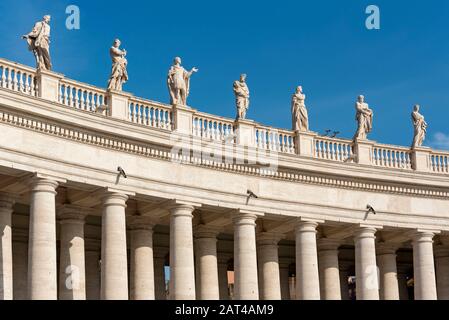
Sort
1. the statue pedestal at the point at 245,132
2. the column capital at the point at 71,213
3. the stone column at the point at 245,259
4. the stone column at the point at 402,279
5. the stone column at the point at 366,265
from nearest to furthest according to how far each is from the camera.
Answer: the column capital at the point at 71,213 → the stone column at the point at 245,259 → the statue pedestal at the point at 245,132 → the stone column at the point at 366,265 → the stone column at the point at 402,279

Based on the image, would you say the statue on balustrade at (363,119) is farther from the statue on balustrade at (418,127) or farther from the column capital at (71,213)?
the column capital at (71,213)

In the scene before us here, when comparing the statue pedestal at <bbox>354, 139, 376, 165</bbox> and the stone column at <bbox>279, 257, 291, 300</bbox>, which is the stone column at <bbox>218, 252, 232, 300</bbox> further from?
the statue pedestal at <bbox>354, 139, 376, 165</bbox>

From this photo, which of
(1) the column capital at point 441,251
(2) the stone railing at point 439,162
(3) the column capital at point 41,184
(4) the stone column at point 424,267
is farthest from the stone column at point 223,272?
(3) the column capital at point 41,184

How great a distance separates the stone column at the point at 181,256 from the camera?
6950 cm

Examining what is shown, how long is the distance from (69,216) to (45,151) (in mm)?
7709

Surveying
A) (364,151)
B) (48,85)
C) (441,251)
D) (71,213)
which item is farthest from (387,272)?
(48,85)

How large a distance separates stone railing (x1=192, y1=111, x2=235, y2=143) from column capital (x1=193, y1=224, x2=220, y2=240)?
291 inches

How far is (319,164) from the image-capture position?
78.9 meters

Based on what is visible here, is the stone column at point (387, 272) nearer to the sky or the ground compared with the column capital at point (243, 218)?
nearer to the ground

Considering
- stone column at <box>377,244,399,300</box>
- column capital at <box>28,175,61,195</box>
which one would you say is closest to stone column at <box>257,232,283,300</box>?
stone column at <box>377,244,399,300</box>

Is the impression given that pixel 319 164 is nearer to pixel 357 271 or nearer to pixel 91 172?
pixel 357 271

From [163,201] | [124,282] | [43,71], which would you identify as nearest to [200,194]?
[163,201]

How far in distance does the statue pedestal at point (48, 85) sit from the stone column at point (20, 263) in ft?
42.9

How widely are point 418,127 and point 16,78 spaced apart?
3847cm
